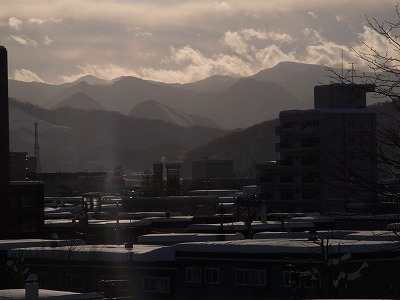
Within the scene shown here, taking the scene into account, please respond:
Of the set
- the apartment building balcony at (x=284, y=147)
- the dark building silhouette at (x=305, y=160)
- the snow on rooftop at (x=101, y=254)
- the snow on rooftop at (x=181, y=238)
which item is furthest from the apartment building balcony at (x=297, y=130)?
the snow on rooftop at (x=101, y=254)

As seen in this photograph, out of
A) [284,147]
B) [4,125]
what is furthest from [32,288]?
[284,147]

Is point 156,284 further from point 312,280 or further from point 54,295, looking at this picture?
point 54,295

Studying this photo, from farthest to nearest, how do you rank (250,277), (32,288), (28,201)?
1. (28,201)
2. (250,277)
3. (32,288)

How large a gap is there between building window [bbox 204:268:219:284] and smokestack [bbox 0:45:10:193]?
39.1 metres

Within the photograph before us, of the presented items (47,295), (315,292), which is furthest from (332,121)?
(47,295)

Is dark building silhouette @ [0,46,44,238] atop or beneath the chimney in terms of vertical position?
atop

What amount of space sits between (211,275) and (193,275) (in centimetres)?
66

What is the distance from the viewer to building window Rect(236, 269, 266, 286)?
36781mm

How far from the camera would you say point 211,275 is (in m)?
37.8

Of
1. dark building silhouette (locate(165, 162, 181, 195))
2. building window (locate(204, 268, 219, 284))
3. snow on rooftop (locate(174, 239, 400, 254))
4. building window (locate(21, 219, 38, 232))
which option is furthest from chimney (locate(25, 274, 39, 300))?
dark building silhouette (locate(165, 162, 181, 195))

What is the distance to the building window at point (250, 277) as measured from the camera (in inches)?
1448

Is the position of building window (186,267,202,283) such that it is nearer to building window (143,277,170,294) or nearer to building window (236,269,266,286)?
building window (143,277,170,294)

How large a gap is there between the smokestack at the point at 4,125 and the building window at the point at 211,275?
128 feet

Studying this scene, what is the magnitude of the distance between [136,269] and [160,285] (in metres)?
1.04
